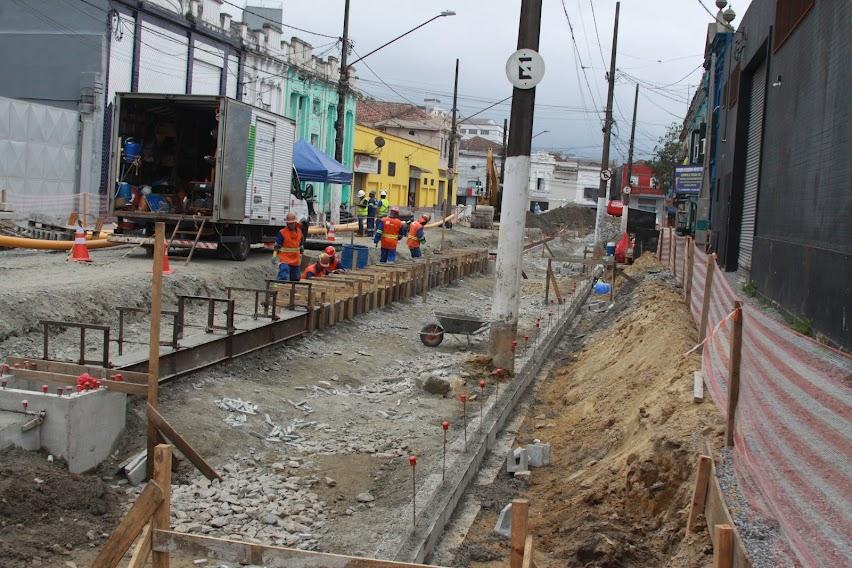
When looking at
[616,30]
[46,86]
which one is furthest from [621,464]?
[616,30]

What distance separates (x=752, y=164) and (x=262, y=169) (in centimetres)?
1113

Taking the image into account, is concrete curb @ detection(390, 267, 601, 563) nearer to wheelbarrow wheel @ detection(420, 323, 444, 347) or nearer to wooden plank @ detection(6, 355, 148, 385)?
wheelbarrow wheel @ detection(420, 323, 444, 347)

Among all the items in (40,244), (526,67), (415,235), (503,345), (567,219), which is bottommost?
(503,345)

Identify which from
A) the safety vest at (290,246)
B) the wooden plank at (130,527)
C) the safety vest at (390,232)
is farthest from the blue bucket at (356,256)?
the wooden plank at (130,527)

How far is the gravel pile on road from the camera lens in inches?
268

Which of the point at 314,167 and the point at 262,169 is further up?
the point at 314,167

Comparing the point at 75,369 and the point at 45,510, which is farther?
the point at 75,369

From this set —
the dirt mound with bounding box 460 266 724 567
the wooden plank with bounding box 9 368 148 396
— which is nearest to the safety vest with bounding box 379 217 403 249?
the dirt mound with bounding box 460 266 724 567

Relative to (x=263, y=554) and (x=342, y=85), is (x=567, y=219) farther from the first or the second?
(x=263, y=554)

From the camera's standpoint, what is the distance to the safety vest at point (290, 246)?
15.1 metres

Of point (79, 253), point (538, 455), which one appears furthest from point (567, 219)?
point (538, 455)

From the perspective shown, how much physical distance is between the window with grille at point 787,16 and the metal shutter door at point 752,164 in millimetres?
2211

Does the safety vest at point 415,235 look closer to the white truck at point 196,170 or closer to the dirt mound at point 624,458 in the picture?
the white truck at point 196,170

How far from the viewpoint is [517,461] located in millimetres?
8594
